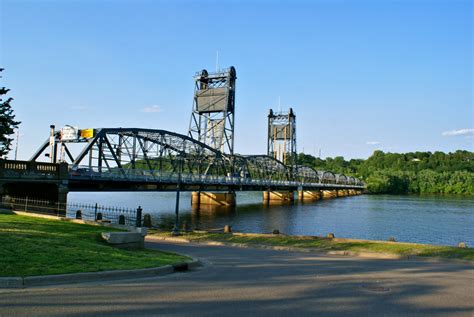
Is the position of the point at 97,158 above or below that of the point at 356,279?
above

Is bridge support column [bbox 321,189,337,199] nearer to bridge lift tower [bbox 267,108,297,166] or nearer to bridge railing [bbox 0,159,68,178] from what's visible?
bridge lift tower [bbox 267,108,297,166]

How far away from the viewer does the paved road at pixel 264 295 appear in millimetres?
8258

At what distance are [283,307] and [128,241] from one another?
9.44m

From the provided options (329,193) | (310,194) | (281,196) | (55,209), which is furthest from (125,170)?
(329,193)

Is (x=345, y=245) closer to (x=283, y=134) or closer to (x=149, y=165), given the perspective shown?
(x=149, y=165)

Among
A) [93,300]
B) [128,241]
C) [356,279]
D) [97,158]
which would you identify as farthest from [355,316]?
[97,158]

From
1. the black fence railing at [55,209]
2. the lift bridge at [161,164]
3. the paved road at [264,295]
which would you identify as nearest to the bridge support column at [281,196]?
the lift bridge at [161,164]

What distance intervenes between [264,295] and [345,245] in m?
13.6

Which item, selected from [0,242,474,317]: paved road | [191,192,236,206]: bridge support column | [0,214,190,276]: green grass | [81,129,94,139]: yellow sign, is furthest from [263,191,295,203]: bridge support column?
[0,214,190,276]: green grass

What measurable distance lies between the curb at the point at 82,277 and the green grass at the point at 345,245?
10.9 m

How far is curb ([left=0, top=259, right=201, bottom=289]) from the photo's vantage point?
31.2ft

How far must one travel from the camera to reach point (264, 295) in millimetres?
9703

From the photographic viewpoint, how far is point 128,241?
16.7m

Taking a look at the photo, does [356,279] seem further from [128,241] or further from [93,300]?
[128,241]
